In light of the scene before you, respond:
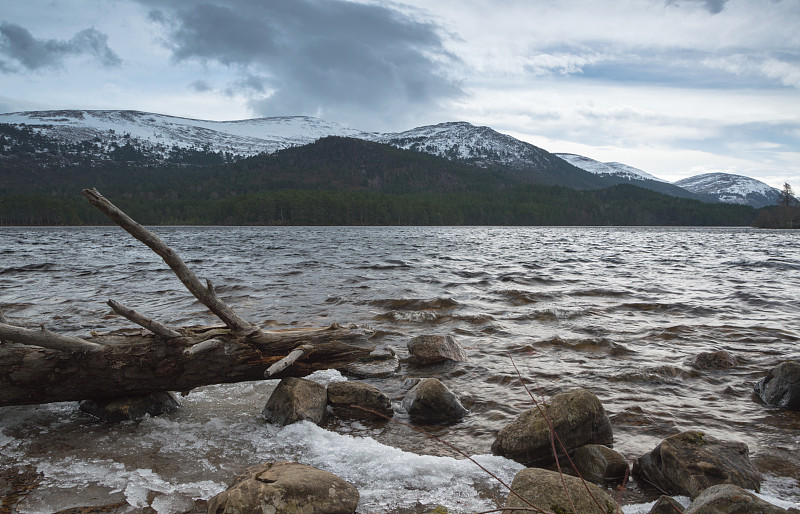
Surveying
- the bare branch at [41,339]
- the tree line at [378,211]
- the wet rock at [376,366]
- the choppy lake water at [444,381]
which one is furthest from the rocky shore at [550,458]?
the tree line at [378,211]

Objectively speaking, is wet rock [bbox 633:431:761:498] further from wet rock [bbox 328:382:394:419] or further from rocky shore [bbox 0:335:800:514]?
wet rock [bbox 328:382:394:419]

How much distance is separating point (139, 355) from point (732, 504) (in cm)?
618

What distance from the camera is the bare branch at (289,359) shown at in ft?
18.3

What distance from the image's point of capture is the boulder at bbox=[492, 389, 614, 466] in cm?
479

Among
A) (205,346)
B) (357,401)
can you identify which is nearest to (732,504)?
(357,401)

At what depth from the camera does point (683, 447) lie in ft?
14.3

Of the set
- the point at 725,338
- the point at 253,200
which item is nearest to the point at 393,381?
the point at 725,338

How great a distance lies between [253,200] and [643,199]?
164052 millimetres

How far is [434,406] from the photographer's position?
6004mm

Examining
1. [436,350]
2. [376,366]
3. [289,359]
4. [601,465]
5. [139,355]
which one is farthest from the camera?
[436,350]

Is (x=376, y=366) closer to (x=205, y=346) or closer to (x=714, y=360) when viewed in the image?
(x=205, y=346)

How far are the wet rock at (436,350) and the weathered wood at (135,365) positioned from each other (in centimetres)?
289

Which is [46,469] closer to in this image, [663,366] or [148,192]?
[663,366]

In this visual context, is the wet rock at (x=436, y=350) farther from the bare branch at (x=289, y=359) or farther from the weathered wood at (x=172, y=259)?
the weathered wood at (x=172, y=259)
